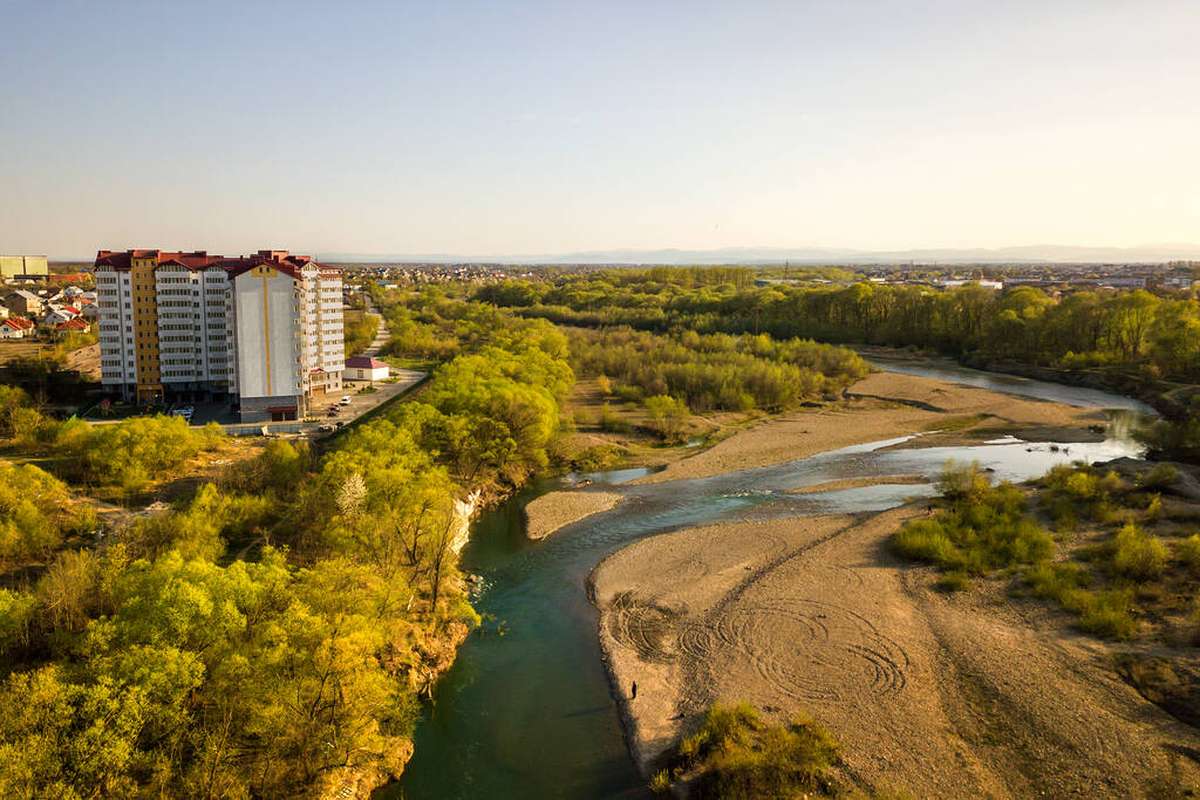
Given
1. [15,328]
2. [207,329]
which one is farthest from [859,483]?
[15,328]

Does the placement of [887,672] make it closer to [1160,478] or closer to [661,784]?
[661,784]

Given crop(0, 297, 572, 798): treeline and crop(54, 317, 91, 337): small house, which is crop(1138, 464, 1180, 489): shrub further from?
crop(54, 317, 91, 337): small house

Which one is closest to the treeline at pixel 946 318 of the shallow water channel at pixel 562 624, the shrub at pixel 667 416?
the shallow water channel at pixel 562 624

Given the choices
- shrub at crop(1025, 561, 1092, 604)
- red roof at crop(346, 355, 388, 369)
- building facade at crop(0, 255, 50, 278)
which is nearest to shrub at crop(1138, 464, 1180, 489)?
shrub at crop(1025, 561, 1092, 604)

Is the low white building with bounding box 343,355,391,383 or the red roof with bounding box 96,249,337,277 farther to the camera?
the low white building with bounding box 343,355,391,383

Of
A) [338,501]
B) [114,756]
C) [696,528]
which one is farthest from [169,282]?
[114,756]

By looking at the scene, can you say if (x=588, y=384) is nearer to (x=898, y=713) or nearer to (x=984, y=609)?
(x=984, y=609)
